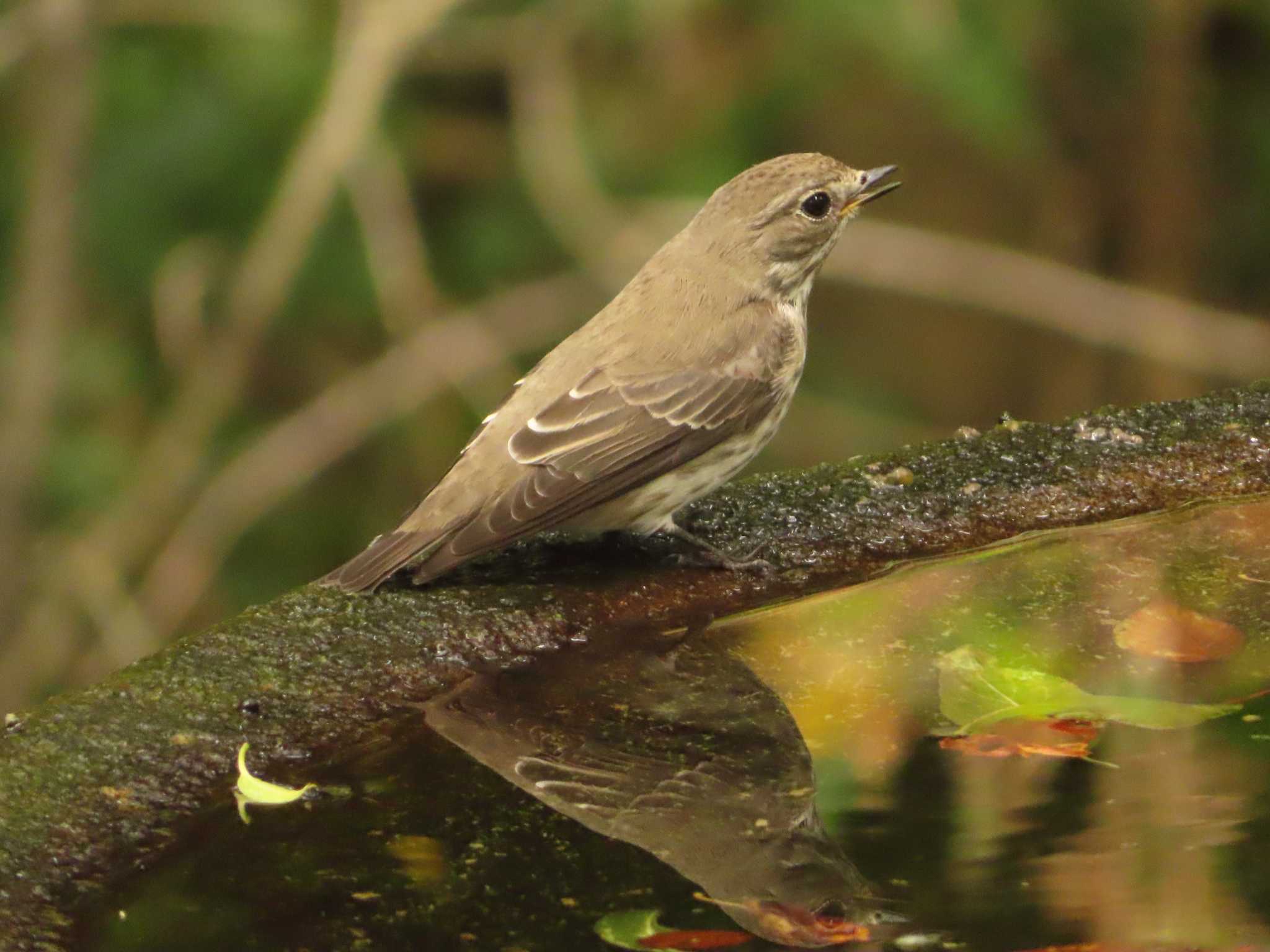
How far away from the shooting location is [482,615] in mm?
3627

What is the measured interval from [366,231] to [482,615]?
3.54 meters

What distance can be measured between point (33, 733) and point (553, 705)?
0.92 meters

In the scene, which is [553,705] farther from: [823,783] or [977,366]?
[977,366]

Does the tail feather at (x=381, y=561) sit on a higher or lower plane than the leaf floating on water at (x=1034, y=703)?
higher

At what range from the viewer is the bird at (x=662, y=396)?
12.8 feet

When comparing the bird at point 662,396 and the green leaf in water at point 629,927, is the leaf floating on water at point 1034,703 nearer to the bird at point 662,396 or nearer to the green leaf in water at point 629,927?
the bird at point 662,396

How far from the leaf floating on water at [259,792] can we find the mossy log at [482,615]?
0.04 m

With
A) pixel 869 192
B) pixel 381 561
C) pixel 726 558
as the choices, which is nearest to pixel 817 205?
pixel 869 192

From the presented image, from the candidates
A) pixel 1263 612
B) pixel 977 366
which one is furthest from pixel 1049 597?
pixel 977 366

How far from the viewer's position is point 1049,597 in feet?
12.0

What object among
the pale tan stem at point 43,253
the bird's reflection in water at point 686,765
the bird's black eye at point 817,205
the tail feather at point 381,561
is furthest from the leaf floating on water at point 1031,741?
the pale tan stem at point 43,253

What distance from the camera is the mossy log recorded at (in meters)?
2.86

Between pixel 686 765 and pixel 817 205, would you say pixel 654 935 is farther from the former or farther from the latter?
pixel 817 205

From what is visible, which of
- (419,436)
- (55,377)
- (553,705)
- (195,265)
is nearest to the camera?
(553,705)
